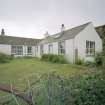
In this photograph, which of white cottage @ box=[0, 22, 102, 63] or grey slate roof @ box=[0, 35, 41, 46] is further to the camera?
grey slate roof @ box=[0, 35, 41, 46]

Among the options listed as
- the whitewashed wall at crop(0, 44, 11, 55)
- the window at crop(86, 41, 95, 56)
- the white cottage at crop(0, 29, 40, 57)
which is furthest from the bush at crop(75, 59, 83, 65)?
the whitewashed wall at crop(0, 44, 11, 55)

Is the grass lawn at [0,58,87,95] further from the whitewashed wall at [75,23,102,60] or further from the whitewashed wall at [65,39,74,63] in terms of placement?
the whitewashed wall at [75,23,102,60]

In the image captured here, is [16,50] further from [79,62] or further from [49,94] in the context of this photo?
[49,94]

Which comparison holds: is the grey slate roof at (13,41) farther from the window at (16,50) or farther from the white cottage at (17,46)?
the window at (16,50)

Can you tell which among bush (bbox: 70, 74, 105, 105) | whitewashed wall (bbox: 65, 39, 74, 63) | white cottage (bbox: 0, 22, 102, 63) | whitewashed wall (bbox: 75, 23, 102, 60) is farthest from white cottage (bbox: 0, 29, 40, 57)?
bush (bbox: 70, 74, 105, 105)

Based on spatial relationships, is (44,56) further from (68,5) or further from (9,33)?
(9,33)

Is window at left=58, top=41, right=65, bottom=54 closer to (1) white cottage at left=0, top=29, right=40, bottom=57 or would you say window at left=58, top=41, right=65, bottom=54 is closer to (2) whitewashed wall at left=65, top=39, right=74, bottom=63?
(2) whitewashed wall at left=65, top=39, right=74, bottom=63

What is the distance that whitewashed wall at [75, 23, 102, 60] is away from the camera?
56.1ft

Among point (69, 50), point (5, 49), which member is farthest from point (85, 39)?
point (5, 49)

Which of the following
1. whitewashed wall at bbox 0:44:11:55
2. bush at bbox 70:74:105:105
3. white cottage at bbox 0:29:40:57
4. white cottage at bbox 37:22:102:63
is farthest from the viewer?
white cottage at bbox 0:29:40:57

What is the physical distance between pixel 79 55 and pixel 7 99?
13.9 metres

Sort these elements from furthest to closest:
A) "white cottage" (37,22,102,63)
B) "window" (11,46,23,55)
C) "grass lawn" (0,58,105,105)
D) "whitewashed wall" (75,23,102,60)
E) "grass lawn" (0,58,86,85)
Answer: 1. "window" (11,46,23,55)
2. "whitewashed wall" (75,23,102,60)
3. "white cottage" (37,22,102,63)
4. "grass lawn" (0,58,86,85)
5. "grass lawn" (0,58,105,105)

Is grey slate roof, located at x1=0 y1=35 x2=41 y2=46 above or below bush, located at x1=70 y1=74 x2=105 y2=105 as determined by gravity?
above

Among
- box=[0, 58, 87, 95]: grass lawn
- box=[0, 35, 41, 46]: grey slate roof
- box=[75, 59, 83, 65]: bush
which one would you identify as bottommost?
box=[0, 58, 87, 95]: grass lawn
